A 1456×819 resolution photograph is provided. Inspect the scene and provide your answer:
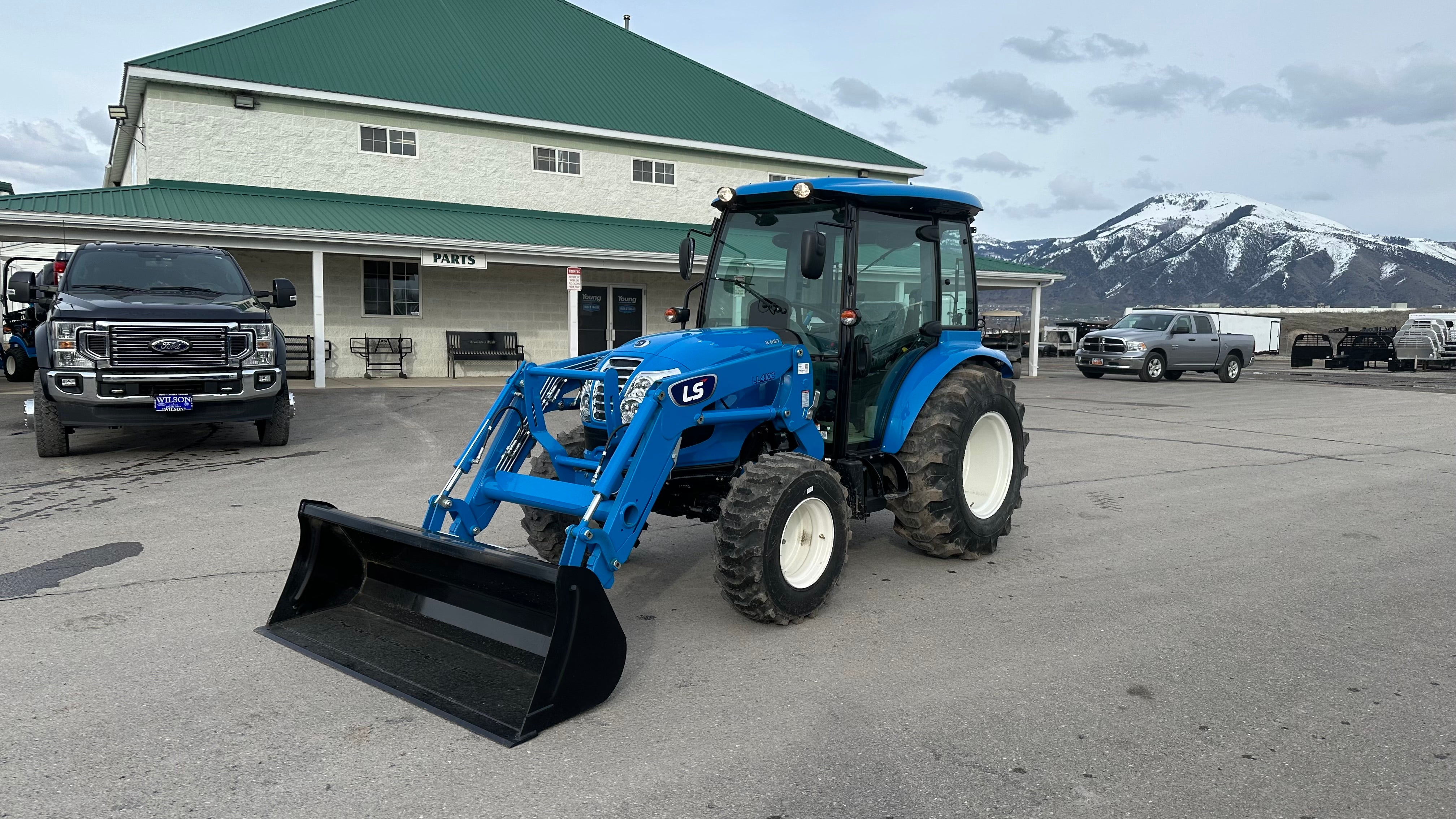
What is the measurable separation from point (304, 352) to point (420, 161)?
506cm

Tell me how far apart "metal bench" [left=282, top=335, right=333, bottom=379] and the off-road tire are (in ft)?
15.2

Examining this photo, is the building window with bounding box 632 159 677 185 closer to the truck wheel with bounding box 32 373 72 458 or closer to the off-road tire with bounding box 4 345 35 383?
the off-road tire with bounding box 4 345 35 383

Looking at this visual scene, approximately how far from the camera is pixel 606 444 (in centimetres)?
A: 495

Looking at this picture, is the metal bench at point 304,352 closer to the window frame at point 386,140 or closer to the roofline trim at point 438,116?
the window frame at point 386,140

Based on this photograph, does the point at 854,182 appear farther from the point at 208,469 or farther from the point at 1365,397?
the point at 1365,397

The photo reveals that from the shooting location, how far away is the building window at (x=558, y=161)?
893 inches

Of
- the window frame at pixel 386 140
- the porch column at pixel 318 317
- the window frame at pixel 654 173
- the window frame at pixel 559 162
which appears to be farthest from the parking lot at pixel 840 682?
the window frame at pixel 654 173

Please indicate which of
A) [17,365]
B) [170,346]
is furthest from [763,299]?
[17,365]

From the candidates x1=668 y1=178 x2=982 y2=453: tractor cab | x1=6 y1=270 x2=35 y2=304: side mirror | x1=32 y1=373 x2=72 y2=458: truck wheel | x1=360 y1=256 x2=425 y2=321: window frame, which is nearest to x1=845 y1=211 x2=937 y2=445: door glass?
x1=668 y1=178 x2=982 y2=453: tractor cab

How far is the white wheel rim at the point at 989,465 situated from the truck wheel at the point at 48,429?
28.4ft

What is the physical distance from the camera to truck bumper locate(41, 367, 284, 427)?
29.6ft

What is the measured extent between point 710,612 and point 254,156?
60.9 feet

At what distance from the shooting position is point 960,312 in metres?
6.45

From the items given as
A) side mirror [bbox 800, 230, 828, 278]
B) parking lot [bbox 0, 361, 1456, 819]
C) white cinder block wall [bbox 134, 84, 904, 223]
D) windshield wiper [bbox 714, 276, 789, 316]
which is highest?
white cinder block wall [bbox 134, 84, 904, 223]
